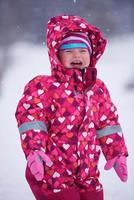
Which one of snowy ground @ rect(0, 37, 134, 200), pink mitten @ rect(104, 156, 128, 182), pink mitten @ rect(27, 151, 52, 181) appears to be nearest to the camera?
pink mitten @ rect(27, 151, 52, 181)

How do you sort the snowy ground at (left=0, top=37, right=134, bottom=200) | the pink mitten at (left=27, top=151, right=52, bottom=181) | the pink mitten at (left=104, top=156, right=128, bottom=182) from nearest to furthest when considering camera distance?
the pink mitten at (left=27, top=151, right=52, bottom=181)
the pink mitten at (left=104, top=156, right=128, bottom=182)
the snowy ground at (left=0, top=37, right=134, bottom=200)

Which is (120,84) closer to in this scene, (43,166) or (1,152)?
(1,152)

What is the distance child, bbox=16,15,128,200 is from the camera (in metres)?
1.69

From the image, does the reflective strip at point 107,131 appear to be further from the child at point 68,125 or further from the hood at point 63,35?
the hood at point 63,35

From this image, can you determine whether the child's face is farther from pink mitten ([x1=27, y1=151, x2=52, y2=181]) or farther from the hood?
pink mitten ([x1=27, y1=151, x2=52, y2=181])

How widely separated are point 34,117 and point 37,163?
0.47 ft

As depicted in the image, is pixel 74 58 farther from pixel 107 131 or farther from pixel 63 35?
pixel 107 131

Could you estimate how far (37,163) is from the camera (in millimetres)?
1631

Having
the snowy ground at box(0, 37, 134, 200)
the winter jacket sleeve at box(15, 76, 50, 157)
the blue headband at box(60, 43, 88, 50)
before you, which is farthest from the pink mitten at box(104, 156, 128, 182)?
A: the snowy ground at box(0, 37, 134, 200)

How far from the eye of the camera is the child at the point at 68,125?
5.54 feet

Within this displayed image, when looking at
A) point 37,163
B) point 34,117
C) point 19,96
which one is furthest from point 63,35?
point 19,96

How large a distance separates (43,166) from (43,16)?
39.0 inches

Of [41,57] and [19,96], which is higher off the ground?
[41,57]

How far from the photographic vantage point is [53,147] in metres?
1.72
